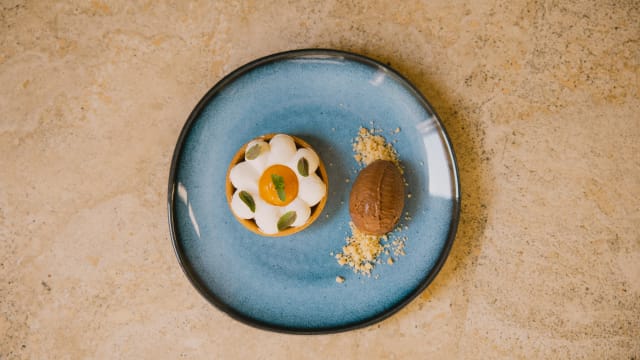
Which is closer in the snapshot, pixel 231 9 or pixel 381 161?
pixel 381 161

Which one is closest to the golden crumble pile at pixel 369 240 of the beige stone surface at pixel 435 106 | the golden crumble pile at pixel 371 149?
the golden crumble pile at pixel 371 149

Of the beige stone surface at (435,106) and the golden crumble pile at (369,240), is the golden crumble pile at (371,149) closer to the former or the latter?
the golden crumble pile at (369,240)

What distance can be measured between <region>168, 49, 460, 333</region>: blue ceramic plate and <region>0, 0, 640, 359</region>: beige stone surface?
8 cm

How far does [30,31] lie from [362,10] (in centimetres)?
80

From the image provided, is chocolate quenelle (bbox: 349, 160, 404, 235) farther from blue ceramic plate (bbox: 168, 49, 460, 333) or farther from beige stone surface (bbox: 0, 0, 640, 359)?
beige stone surface (bbox: 0, 0, 640, 359)

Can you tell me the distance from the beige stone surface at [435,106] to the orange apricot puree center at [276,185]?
0.92 ft

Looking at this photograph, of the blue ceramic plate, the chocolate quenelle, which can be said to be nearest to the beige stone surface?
the blue ceramic plate

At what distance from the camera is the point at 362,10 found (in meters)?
1.04

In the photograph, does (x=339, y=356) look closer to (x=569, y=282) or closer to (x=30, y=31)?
(x=569, y=282)

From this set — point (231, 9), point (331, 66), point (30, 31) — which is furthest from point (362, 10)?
point (30, 31)

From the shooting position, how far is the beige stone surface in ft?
3.36

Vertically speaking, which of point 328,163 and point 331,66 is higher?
point 331,66

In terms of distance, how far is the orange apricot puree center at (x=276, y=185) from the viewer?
88 cm

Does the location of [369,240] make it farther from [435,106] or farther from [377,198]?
[435,106]
